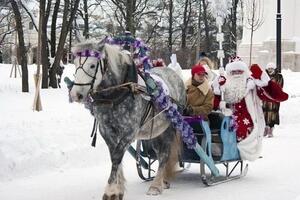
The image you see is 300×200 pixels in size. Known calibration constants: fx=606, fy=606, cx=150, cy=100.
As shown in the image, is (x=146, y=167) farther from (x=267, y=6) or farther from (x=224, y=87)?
(x=267, y=6)

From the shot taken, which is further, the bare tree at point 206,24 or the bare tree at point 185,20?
the bare tree at point 185,20

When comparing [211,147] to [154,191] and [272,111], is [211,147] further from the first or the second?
[272,111]

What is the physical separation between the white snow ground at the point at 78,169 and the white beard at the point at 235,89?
131cm

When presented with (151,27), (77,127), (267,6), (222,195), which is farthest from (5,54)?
(222,195)

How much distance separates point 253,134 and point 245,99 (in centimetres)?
59

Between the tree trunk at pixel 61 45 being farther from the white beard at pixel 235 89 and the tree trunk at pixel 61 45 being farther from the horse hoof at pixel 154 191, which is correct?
the horse hoof at pixel 154 191

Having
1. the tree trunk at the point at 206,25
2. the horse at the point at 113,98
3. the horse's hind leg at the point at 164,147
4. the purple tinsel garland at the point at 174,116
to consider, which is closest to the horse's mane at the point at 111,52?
the horse at the point at 113,98

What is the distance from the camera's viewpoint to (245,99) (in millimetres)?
9844

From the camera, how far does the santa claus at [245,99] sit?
9641 millimetres

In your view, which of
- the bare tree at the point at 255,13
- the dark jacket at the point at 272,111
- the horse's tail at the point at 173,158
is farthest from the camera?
the bare tree at the point at 255,13

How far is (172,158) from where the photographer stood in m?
8.84

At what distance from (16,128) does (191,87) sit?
401 centimetres

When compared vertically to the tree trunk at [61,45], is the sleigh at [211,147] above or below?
below

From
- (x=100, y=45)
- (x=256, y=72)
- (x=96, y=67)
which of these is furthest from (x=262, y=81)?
(x=96, y=67)
